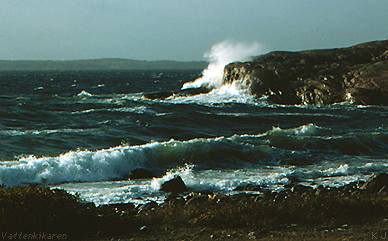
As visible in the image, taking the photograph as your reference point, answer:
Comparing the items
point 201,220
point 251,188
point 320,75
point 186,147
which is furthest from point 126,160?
point 320,75

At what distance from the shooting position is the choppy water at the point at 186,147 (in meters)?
20.8

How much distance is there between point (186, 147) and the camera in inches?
1038

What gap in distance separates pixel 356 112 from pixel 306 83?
1006 cm

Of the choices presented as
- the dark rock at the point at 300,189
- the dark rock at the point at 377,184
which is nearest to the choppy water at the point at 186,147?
the dark rock at the point at 300,189

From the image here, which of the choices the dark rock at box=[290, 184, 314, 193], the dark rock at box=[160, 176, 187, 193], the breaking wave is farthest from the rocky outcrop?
the dark rock at box=[160, 176, 187, 193]

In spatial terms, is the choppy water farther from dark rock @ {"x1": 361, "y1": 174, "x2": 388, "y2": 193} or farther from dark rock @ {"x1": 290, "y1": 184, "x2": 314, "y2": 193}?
dark rock @ {"x1": 361, "y1": 174, "x2": 388, "y2": 193}

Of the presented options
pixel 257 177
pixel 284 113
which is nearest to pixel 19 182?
pixel 257 177

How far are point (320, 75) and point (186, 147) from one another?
3042 centimetres

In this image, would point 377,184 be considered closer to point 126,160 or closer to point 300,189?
point 300,189

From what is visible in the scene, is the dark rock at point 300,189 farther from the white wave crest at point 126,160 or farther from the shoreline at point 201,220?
the white wave crest at point 126,160

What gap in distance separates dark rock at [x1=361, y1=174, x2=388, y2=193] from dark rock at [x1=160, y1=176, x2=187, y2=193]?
4962 millimetres

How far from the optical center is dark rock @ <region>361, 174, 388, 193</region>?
16.9 meters

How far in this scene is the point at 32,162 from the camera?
872 inches

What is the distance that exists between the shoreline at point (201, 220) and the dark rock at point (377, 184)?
143 inches
